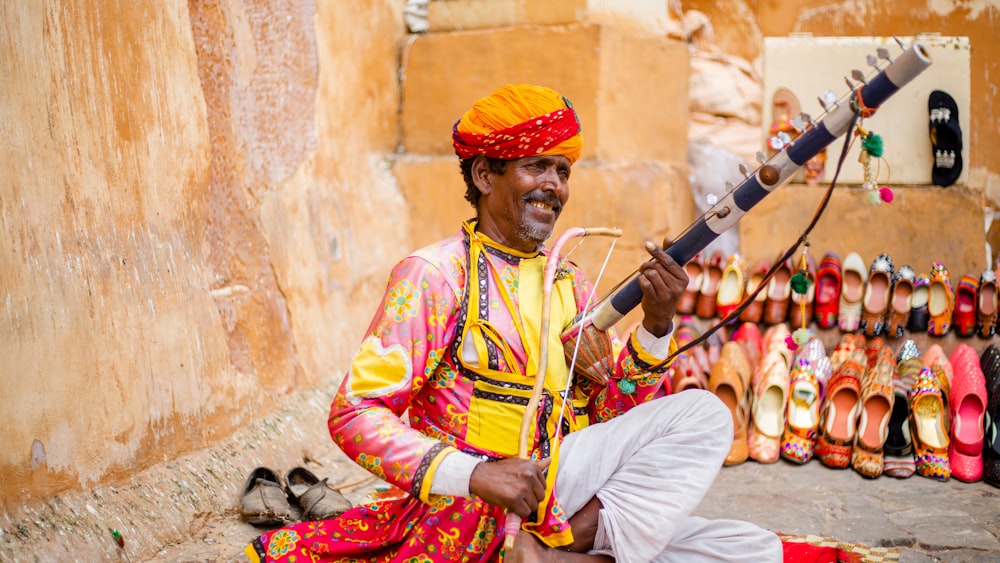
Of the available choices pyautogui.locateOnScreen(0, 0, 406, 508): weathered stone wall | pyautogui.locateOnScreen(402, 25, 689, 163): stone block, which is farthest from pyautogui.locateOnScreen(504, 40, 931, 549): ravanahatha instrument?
pyautogui.locateOnScreen(402, 25, 689, 163): stone block

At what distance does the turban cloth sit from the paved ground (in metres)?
1.45

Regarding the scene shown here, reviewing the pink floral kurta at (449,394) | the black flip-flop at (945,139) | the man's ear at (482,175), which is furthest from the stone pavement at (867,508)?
the black flip-flop at (945,139)

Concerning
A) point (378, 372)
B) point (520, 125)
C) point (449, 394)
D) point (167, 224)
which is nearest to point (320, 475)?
point (167, 224)

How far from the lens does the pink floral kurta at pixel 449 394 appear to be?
2.29 metres

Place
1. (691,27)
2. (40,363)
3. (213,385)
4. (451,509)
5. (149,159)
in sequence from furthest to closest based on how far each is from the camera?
(691,27)
(213,385)
(149,159)
(40,363)
(451,509)

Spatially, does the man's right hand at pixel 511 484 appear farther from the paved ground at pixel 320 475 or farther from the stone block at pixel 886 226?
the stone block at pixel 886 226

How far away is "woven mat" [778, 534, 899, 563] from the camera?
2.88 metres

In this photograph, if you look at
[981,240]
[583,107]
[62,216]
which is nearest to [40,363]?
[62,216]

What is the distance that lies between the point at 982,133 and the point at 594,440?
446cm

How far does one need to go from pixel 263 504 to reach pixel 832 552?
69.7 inches

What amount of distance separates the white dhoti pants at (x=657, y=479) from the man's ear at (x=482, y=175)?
70 centimetres

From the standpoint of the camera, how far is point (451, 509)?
2.38 meters

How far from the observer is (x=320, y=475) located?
3814mm

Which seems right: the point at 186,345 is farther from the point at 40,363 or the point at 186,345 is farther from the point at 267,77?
the point at 267,77
